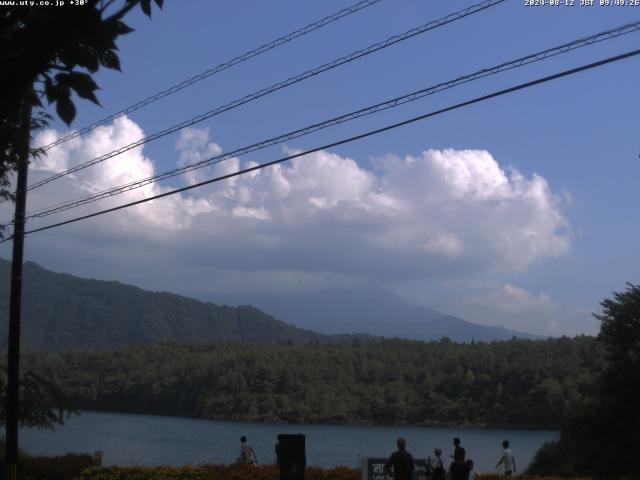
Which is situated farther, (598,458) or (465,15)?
(598,458)

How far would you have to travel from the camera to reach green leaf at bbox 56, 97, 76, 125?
198 inches

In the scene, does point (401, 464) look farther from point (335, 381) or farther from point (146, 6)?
point (335, 381)

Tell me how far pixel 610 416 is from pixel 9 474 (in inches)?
751

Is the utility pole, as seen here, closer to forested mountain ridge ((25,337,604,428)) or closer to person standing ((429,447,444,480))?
person standing ((429,447,444,480))

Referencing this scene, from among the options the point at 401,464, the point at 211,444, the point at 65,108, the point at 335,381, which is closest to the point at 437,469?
the point at 401,464

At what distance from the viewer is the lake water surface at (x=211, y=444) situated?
39.3m

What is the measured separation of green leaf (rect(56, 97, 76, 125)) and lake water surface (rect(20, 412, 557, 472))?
1092 inches

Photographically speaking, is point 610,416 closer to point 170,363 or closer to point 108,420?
point 108,420

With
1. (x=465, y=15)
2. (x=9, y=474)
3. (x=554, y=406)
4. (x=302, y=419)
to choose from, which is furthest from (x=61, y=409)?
(x=302, y=419)

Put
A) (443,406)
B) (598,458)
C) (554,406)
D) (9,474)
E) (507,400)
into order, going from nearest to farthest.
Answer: (9,474)
(598,458)
(554,406)
(507,400)
(443,406)

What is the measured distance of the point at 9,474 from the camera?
18047 mm

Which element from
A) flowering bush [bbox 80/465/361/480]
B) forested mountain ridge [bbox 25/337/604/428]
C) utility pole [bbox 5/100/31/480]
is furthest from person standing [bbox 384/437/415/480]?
forested mountain ridge [bbox 25/337/604/428]

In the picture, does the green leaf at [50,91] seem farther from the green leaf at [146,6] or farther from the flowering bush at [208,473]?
the flowering bush at [208,473]

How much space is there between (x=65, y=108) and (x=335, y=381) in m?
94.5
